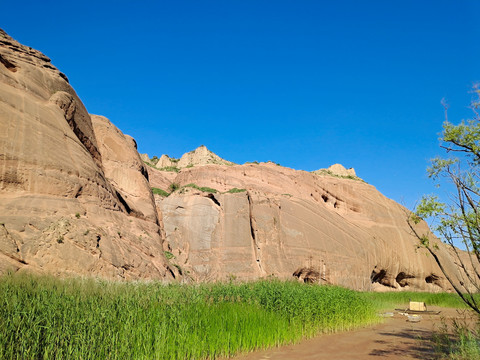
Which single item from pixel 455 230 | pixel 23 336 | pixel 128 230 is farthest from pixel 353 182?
pixel 23 336

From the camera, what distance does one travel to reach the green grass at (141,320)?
5.55m

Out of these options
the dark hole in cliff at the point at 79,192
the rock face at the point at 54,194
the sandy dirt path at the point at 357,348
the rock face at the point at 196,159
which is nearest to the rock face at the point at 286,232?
the rock face at the point at 196,159

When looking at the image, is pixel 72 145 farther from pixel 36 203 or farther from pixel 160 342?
pixel 160 342

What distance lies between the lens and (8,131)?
54.1 feet

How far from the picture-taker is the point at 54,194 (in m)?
16.9

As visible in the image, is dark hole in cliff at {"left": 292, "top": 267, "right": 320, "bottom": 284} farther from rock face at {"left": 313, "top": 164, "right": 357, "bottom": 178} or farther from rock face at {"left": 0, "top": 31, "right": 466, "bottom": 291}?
rock face at {"left": 313, "top": 164, "right": 357, "bottom": 178}

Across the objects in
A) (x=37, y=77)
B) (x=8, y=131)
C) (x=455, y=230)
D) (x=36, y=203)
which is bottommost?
(x=455, y=230)

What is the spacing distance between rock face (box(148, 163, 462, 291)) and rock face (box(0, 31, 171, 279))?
9.52m

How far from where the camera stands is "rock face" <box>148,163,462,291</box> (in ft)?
108

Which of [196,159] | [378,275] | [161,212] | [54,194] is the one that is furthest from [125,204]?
[378,275]

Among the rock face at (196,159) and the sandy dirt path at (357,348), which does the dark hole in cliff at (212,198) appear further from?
the sandy dirt path at (357,348)

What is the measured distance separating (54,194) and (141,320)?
12079 mm

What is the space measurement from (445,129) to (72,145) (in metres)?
18.1

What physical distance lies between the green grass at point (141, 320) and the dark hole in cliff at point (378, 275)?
94.9 feet
